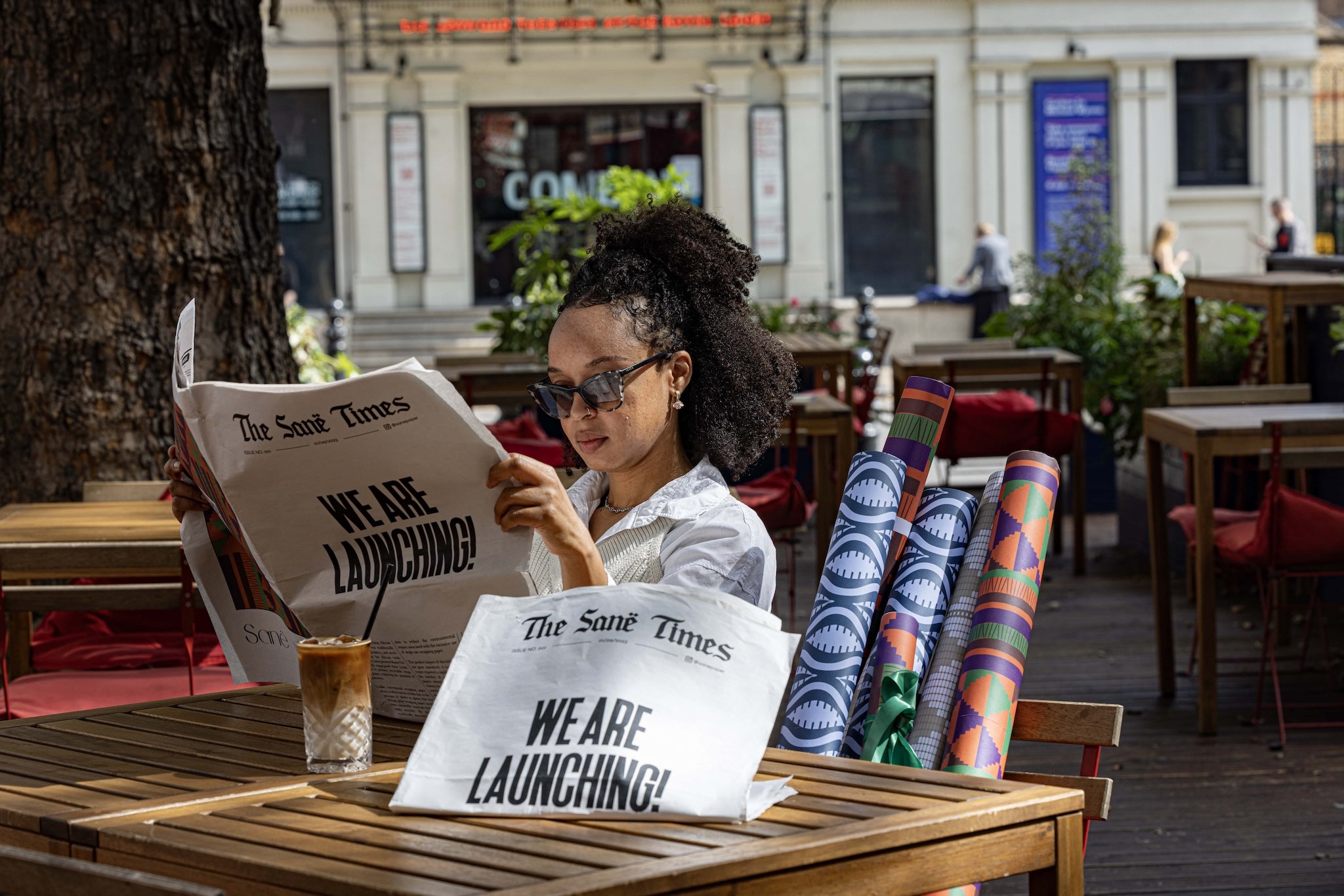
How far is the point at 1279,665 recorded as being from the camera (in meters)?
6.02

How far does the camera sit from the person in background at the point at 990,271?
17.2 meters

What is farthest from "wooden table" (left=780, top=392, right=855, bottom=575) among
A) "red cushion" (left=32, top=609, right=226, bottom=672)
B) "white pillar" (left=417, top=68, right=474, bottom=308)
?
"white pillar" (left=417, top=68, right=474, bottom=308)

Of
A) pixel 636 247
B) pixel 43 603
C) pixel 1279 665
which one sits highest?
pixel 636 247

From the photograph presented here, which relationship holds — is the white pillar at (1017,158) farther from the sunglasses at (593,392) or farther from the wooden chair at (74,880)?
the wooden chair at (74,880)

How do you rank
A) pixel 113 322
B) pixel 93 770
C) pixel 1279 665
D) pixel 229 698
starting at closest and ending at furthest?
1. pixel 93 770
2. pixel 229 698
3. pixel 113 322
4. pixel 1279 665

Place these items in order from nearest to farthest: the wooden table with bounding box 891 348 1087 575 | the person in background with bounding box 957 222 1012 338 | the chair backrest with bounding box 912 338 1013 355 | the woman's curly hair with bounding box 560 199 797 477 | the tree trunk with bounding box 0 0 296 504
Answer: the woman's curly hair with bounding box 560 199 797 477 < the tree trunk with bounding box 0 0 296 504 < the wooden table with bounding box 891 348 1087 575 < the chair backrest with bounding box 912 338 1013 355 < the person in background with bounding box 957 222 1012 338

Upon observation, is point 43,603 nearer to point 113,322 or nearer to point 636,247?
point 113,322

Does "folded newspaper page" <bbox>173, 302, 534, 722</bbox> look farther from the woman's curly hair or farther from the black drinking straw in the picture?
the woman's curly hair

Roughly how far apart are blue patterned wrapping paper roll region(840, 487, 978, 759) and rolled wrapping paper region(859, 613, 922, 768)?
0.9 inches

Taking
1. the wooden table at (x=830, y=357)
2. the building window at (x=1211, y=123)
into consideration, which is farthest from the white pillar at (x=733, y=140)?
the wooden table at (x=830, y=357)

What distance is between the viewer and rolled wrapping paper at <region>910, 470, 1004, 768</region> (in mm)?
2350

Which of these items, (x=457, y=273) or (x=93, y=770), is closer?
(x=93, y=770)

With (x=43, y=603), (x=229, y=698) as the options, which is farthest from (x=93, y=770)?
(x=43, y=603)

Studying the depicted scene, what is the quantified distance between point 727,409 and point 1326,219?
20096mm
